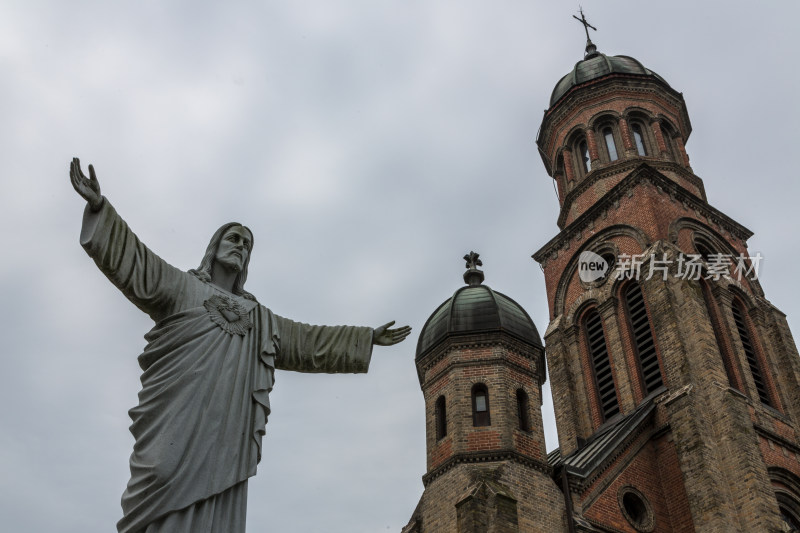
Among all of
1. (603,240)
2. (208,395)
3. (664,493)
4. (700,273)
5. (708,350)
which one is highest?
(603,240)

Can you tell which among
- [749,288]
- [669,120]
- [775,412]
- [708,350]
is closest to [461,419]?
[708,350]

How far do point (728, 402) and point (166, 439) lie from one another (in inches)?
710

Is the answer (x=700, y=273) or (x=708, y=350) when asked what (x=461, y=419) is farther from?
(x=700, y=273)

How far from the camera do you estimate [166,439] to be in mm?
3525

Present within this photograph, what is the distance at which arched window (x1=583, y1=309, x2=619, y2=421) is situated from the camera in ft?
76.1

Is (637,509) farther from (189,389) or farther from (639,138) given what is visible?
(189,389)

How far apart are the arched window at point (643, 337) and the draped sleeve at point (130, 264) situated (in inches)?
768

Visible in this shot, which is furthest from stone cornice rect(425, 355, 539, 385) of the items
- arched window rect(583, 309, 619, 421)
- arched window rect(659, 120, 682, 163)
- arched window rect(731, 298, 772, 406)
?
arched window rect(659, 120, 682, 163)

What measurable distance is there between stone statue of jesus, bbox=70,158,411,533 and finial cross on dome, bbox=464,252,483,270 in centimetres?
1844

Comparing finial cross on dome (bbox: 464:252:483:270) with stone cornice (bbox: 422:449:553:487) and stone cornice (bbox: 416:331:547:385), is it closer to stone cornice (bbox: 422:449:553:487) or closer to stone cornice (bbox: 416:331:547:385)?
stone cornice (bbox: 416:331:547:385)

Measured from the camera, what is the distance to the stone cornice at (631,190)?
84.3 ft

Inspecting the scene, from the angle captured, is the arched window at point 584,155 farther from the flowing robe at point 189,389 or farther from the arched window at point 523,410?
the flowing robe at point 189,389

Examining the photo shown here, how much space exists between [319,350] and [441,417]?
553 inches

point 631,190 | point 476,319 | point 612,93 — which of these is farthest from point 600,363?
point 612,93
